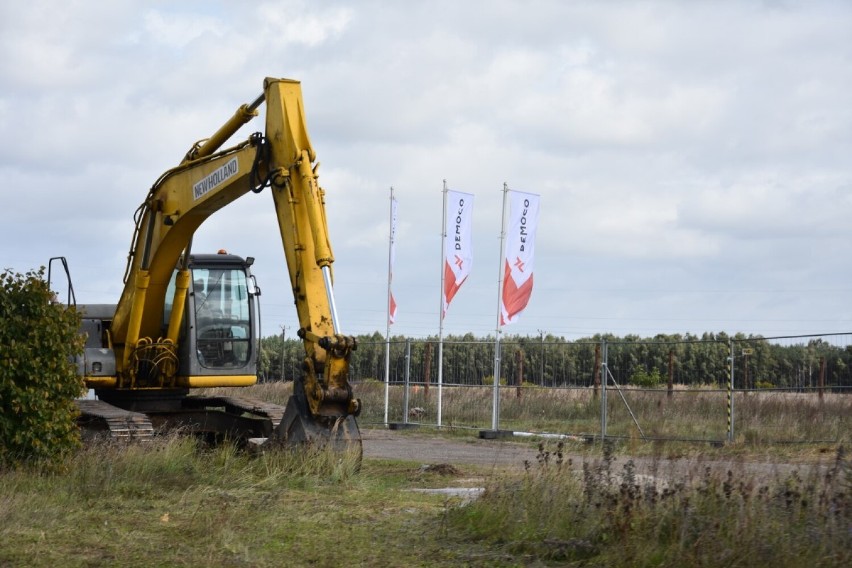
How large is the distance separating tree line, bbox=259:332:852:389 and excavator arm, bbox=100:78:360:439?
245 inches

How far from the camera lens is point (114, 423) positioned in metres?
15.4

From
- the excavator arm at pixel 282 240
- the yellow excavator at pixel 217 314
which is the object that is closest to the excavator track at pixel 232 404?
the yellow excavator at pixel 217 314

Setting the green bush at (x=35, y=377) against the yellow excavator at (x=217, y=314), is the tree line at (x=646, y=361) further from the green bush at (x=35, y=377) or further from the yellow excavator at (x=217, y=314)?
the green bush at (x=35, y=377)

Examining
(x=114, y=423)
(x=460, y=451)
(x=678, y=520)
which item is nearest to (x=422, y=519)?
(x=678, y=520)

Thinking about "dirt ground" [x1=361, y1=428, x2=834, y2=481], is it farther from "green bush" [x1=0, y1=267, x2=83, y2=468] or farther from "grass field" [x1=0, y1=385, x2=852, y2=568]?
"green bush" [x1=0, y1=267, x2=83, y2=468]

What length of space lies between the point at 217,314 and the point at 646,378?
1640cm

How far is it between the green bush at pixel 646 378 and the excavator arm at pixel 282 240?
1544 cm

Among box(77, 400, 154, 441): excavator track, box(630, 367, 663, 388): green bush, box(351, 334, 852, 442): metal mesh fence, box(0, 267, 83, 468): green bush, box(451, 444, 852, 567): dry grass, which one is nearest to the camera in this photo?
box(451, 444, 852, 567): dry grass

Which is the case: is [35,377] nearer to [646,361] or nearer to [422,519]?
[422,519]

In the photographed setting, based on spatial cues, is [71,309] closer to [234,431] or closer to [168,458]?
[168,458]

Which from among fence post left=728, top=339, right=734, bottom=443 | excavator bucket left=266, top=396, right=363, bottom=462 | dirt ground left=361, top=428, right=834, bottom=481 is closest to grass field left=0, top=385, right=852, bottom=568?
excavator bucket left=266, top=396, right=363, bottom=462

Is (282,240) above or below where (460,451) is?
above

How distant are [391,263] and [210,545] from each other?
18821 millimetres

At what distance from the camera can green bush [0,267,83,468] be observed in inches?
516
